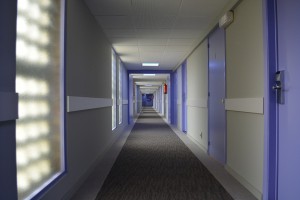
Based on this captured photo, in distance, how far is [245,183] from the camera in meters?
3.37

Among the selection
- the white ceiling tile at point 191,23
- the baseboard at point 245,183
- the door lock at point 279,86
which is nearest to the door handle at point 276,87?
the door lock at point 279,86

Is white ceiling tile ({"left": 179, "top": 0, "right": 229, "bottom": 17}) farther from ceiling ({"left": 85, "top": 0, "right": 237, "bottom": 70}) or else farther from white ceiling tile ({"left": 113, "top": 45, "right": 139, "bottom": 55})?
white ceiling tile ({"left": 113, "top": 45, "right": 139, "bottom": 55})

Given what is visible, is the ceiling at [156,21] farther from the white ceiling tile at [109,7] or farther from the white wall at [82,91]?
the white wall at [82,91]

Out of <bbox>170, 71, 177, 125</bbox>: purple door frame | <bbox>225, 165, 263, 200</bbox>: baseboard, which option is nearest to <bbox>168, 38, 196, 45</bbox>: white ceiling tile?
<bbox>225, 165, 263, 200</bbox>: baseboard

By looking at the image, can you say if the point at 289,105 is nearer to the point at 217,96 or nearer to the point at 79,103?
the point at 79,103

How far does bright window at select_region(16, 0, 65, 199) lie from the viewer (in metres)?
2.06

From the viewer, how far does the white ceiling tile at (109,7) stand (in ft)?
13.0

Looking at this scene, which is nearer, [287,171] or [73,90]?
[287,171]

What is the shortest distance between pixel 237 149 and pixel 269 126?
1.30 metres

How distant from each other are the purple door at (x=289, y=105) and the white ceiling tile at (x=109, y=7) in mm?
2304

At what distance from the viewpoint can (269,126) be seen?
2537 millimetres

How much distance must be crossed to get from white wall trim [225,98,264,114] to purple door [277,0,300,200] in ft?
1.35

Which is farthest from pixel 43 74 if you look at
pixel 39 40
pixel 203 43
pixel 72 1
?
pixel 203 43

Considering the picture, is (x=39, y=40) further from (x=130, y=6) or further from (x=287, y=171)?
(x=287, y=171)
